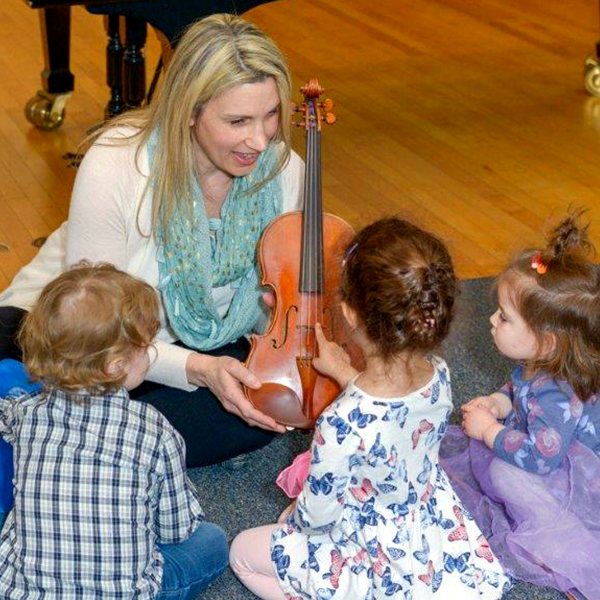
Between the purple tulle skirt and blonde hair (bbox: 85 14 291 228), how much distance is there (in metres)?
0.73

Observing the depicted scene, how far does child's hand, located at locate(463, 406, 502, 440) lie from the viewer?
2.10 m

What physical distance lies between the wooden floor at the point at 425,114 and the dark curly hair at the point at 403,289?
951mm

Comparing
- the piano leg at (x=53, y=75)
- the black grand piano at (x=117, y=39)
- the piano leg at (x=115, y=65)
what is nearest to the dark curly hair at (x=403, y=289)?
the black grand piano at (x=117, y=39)

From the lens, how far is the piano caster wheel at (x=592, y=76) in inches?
179

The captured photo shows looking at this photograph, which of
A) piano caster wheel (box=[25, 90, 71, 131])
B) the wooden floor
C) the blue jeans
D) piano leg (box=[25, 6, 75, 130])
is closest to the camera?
the blue jeans

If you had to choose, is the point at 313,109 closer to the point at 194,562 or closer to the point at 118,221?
the point at 118,221

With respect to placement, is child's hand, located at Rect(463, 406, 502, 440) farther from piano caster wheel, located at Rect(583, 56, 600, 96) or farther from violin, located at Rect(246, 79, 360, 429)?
piano caster wheel, located at Rect(583, 56, 600, 96)

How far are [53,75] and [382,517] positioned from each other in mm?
2618

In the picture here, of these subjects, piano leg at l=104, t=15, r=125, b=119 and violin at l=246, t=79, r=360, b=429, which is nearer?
violin at l=246, t=79, r=360, b=429

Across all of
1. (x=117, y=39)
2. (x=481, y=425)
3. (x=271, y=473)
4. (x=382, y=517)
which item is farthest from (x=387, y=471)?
(x=117, y=39)

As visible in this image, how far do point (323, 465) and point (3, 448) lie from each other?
0.53 metres

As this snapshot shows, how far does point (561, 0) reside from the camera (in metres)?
5.91

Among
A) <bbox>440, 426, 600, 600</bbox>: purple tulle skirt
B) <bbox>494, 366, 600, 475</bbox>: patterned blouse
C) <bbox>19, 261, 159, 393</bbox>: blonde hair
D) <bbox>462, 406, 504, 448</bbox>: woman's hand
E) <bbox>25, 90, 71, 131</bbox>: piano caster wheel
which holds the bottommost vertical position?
<bbox>25, 90, 71, 131</bbox>: piano caster wheel

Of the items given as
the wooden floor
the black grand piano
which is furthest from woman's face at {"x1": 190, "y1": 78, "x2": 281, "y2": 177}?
the black grand piano
